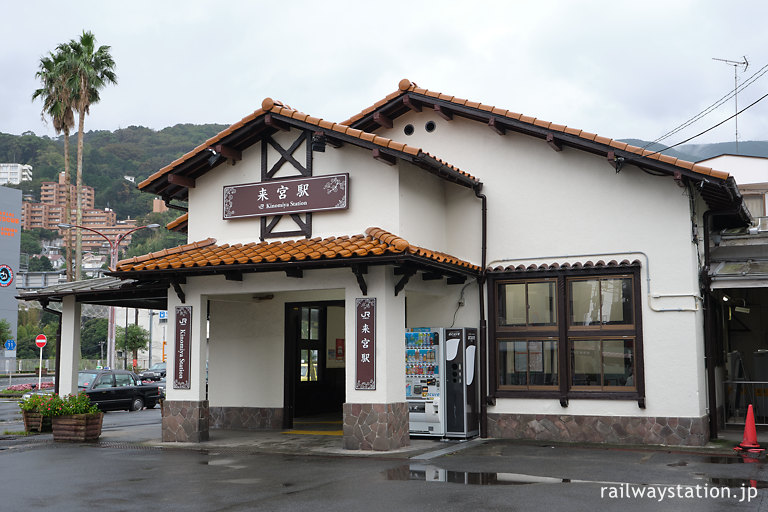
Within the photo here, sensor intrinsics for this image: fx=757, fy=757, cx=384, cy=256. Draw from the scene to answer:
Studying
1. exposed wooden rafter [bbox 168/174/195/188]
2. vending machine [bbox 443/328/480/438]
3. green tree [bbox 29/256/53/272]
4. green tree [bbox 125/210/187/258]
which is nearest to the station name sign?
exposed wooden rafter [bbox 168/174/195/188]

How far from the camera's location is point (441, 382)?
14.4m

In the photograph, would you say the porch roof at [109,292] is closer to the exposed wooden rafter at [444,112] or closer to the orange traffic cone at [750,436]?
the exposed wooden rafter at [444,112]

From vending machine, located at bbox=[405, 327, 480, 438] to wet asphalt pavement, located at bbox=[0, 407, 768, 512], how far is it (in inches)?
19.1

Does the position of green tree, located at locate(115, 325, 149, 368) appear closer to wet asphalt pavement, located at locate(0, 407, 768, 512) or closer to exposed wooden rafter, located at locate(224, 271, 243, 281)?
wet asphalt pavement, located at locate(0, 407, 768, 512)

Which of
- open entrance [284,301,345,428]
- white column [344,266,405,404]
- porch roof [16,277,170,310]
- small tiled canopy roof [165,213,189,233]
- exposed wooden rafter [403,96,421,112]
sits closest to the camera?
white column [344,266,405,404]

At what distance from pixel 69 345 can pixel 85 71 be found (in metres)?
19.3

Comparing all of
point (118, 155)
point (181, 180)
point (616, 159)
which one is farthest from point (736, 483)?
point (118, 155)

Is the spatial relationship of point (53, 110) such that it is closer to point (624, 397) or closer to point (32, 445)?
point (32, 445)

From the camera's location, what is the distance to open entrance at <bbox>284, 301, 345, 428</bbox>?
1716cm

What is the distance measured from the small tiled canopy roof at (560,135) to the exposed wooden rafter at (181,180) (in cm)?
354

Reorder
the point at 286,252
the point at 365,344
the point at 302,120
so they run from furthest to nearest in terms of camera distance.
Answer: the point at 302,120, the point at 286,252, the point at 365,344

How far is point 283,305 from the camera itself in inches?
677

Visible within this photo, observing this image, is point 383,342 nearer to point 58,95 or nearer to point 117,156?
point 58,95

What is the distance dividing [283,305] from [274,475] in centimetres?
672
